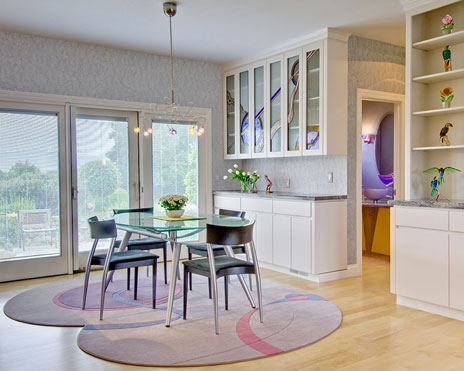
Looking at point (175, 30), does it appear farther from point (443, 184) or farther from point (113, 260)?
point (443, 184)

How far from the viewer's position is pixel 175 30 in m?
4.82

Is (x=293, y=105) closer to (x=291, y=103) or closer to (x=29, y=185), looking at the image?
(x=291, y=103)

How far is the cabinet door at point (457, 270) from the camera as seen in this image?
11.3 feet

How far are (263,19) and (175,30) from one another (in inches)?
38.5

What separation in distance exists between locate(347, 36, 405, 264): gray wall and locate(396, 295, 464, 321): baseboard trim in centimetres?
118

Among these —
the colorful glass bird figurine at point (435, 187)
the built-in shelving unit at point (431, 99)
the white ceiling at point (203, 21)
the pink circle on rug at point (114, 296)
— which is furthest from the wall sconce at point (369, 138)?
the pink circle on rug at point (114, 296)

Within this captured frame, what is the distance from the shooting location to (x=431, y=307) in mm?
3721

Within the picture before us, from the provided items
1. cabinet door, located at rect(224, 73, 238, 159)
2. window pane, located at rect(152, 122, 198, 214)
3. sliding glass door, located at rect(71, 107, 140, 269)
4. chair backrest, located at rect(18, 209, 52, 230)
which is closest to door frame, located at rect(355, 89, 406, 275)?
cabinet door, located at rect(224, 73, 238, 159)

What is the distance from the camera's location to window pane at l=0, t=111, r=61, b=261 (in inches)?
191

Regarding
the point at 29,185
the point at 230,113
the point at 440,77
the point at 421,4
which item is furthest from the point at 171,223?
the point at 230,113

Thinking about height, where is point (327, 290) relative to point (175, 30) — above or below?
below

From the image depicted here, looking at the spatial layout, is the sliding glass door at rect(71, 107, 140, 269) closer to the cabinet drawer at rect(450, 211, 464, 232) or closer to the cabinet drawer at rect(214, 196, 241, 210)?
the cabinet drawer at rect(214, 196, 241, 210)

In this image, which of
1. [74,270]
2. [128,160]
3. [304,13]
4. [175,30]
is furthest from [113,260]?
[304,13]

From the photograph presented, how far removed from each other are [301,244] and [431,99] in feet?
6.43
